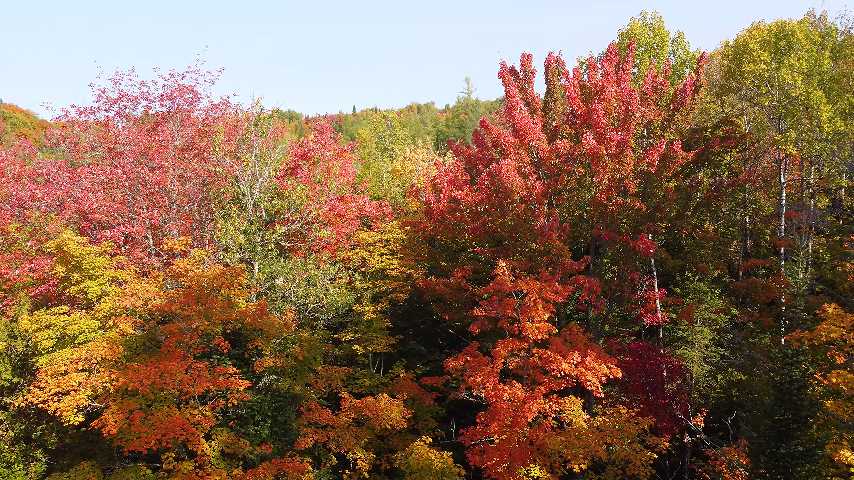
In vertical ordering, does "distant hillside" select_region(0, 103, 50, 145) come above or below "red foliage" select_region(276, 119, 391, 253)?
above

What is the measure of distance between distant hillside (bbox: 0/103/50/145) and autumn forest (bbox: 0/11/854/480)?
60.2 m

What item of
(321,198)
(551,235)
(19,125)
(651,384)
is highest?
(19,125)

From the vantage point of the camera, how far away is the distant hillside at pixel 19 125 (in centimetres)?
7600

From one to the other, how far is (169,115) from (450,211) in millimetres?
17698

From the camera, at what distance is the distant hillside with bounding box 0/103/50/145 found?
249ft

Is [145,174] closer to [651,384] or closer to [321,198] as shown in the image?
[321,198]

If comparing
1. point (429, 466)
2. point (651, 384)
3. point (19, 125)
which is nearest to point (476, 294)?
point (429, 466)

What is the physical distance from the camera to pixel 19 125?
85125 mm

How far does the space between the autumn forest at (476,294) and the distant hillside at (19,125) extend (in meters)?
60.2

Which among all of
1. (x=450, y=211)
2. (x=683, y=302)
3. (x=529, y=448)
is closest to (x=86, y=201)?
(x=450, y=211)

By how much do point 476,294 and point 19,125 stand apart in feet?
316

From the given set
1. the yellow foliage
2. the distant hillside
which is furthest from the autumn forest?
the distant hillside

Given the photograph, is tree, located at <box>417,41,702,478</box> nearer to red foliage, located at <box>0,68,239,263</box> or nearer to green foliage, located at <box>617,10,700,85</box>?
green foliage, located at <box>617,10,700,85</box>

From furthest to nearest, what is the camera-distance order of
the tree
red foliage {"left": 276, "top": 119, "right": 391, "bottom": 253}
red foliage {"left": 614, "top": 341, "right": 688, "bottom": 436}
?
red foliage {"left": 276, "top": 119, "right": 391, "bottom": 253} → red foliage {"left": 614, "top": 341, "right": 688, "bottom": 436} → the tree
